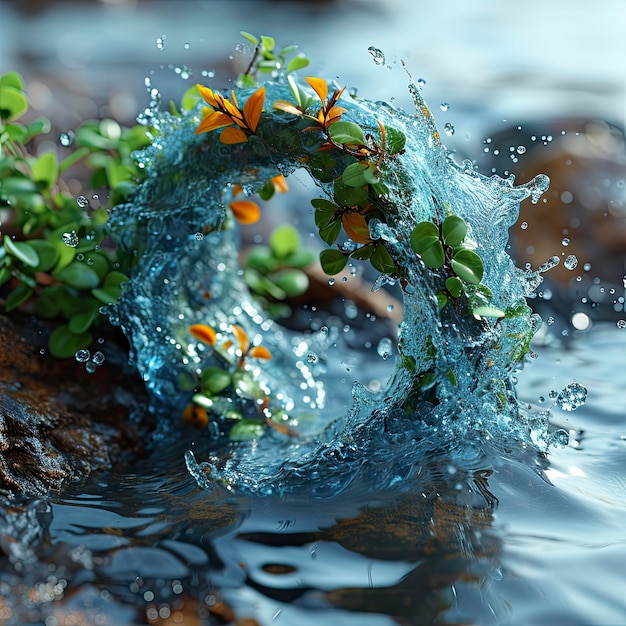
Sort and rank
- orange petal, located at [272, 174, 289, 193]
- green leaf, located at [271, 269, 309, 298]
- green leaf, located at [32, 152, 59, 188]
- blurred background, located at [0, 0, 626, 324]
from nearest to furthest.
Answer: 1. orange petal, located at [272, 174, 289, 193]
2. green leaf, located at [32, 152, 59, 188]
3. green leaf, located at [271, 269, 309, 298]
4. blurred background, located at [0, 0, 626, 324]

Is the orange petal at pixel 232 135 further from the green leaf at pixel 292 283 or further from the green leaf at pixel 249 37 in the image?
the green leaf at pixel 292 283

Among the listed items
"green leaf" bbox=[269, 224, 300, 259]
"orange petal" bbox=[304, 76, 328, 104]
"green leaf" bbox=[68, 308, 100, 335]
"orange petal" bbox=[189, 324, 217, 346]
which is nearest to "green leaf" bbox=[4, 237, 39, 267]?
"green leaf" bbox=[68, 308, 100, 335]

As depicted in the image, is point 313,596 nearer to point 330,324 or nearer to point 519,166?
point 330,324

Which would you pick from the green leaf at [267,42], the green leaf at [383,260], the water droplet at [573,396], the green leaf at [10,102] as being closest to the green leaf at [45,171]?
the green leaf at [10,102]

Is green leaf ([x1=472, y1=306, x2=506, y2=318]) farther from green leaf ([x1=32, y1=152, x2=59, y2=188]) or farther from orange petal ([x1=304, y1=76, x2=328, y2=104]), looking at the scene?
green leaf ([x1=32, y1=152, x2=59, y2=188])

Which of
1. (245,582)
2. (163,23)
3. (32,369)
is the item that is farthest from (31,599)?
(163,23)
